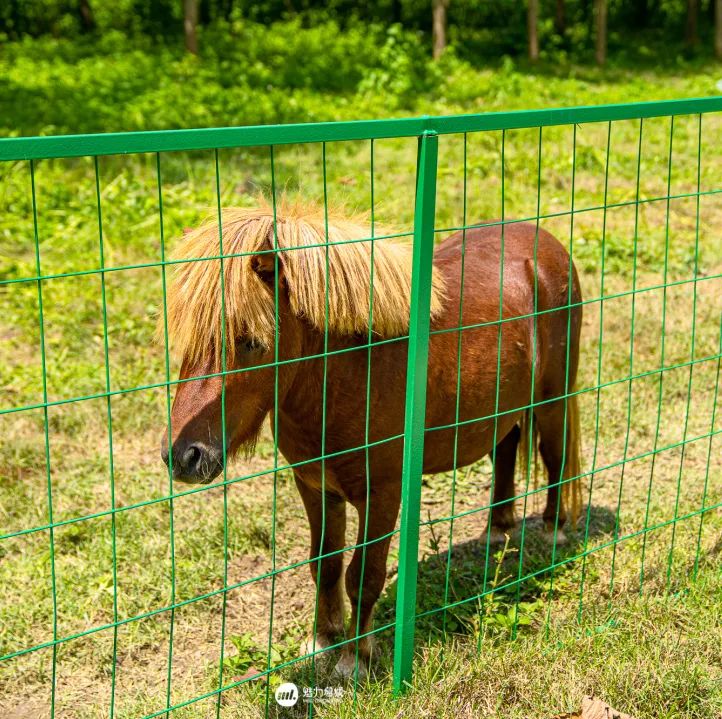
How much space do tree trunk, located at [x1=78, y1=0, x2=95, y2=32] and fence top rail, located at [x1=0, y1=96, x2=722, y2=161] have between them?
21.6 meters

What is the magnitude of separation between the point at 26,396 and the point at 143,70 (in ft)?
32.9

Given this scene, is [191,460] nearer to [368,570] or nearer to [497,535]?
[368,570]

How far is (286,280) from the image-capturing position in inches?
103

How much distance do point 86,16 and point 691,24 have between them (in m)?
14.2

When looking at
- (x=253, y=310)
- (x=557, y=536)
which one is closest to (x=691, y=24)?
(x=557, y=536)

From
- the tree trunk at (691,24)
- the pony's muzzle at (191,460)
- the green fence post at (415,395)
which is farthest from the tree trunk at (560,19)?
the pony's muzzle at (191,460)

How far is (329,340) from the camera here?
2816 mm

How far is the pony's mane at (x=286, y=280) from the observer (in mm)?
2451

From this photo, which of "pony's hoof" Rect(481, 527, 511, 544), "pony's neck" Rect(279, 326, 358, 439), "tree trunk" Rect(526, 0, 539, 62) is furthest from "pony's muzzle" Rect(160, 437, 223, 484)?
"tree trunk" Rect(526, 0, 539, 62)

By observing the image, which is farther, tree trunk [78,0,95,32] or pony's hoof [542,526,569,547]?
tree trunk [78,0,95,32]

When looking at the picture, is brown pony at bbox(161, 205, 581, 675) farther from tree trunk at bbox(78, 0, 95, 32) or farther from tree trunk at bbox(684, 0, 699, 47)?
tree trunk at bbox(78, 0, 95, 32)

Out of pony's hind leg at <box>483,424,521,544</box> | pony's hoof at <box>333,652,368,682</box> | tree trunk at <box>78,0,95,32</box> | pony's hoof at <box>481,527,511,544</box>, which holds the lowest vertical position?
pony's hoof at <box>481,527,511,544</box>

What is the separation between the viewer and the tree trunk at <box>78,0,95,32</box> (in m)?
21.7

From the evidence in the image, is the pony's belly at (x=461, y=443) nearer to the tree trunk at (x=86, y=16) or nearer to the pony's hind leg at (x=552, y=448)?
the pony's hind leg at (x=552, y=448)
